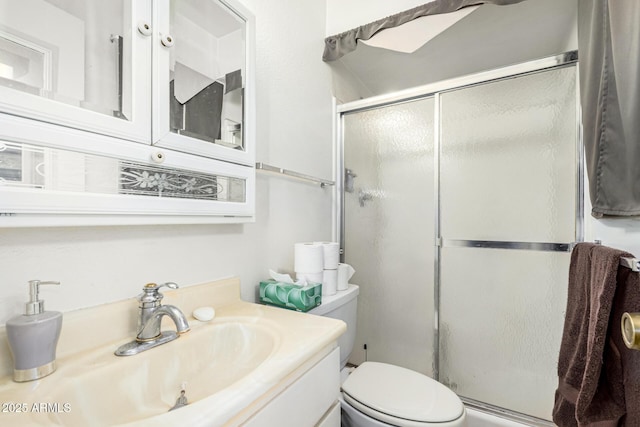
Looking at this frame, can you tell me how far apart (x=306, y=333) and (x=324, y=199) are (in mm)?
1009

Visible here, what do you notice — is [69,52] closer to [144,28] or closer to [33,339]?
[144,28]

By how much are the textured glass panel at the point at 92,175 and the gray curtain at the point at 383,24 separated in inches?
46.8

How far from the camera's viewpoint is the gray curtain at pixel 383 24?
1.25 m

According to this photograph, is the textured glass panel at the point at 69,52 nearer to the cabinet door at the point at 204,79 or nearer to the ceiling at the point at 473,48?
the cabinet door at the point at 204,79

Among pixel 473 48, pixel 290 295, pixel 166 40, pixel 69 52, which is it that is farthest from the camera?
pixel 473 48

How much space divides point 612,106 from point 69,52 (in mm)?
1612

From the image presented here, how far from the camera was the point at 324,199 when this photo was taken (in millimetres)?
1631

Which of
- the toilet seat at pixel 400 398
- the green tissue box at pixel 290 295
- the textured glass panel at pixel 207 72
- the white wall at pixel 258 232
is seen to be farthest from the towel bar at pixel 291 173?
the toilet seat at pixel 400 398

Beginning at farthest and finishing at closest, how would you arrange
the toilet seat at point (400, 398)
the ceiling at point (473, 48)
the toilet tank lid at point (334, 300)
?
the ceiling at point (473, 48) < the toilet tank lid at point (334, 300) < the toilet seat at point (400, 398)

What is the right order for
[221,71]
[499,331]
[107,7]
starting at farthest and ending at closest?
[499,331] < [221,71] < [107,7]

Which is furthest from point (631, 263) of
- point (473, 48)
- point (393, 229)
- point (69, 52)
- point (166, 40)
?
point (473, 48)

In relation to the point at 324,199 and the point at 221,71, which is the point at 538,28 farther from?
the point at 221,71

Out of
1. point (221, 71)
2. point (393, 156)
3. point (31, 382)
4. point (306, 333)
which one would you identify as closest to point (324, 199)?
point (393, 156)

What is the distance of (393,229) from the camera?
64.1 inches
